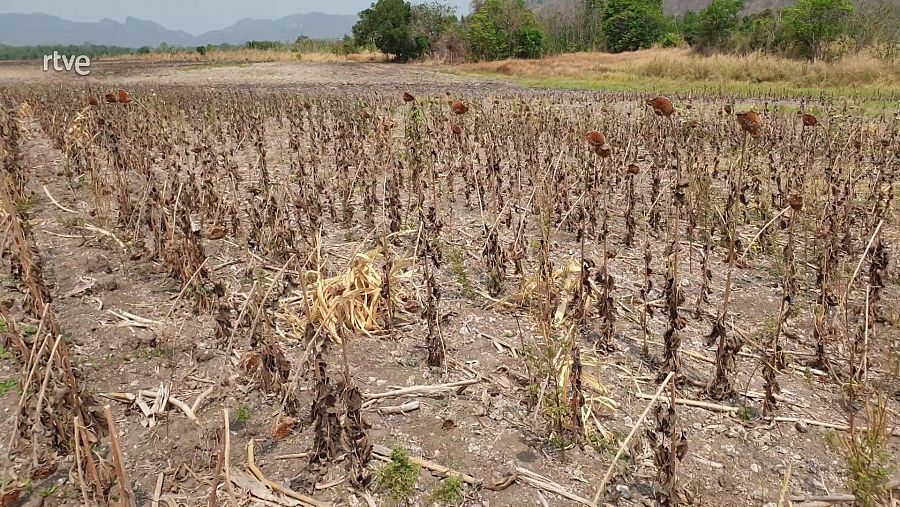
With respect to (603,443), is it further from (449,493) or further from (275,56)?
(275,56)

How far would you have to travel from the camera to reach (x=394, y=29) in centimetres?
5188

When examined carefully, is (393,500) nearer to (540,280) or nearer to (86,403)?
(86,403)

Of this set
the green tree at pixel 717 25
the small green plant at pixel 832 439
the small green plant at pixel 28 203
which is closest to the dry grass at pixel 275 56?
the green tree at pixel 717 25

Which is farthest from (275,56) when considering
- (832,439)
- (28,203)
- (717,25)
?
(832,439)

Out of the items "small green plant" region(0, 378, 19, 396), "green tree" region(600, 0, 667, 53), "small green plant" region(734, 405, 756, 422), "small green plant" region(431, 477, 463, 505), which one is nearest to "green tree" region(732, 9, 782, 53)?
"green tree" region(600, 0, 667, 53)

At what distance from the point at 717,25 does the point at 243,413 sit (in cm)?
4357

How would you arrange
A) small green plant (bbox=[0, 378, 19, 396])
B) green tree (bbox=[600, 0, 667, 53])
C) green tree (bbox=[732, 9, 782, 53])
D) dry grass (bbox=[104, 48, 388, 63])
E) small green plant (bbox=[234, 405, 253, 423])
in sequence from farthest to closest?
green tree (bbox=[600, 0, 667, 53]) < dry grass (bbox=[104, 48, 388, 63]) < green tree (bbox=[732, 9, 782, 53]) < small green plant (bbox=[0, 378, 19, 396]) < small green plant (bbox=[234, 405, 253, 423])

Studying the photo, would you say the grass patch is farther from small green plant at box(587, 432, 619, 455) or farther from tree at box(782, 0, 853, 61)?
small green plant at box(587, 432, 619, 455)

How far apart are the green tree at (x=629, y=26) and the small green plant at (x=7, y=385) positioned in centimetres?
6217

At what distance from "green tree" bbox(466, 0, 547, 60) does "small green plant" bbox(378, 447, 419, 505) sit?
174ft

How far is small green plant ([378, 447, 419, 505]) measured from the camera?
8.29 feet

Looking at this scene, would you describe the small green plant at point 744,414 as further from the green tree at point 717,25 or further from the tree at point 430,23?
the tree at point 430,23

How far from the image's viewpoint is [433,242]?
466cm

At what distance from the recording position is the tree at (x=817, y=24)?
27.9 m
